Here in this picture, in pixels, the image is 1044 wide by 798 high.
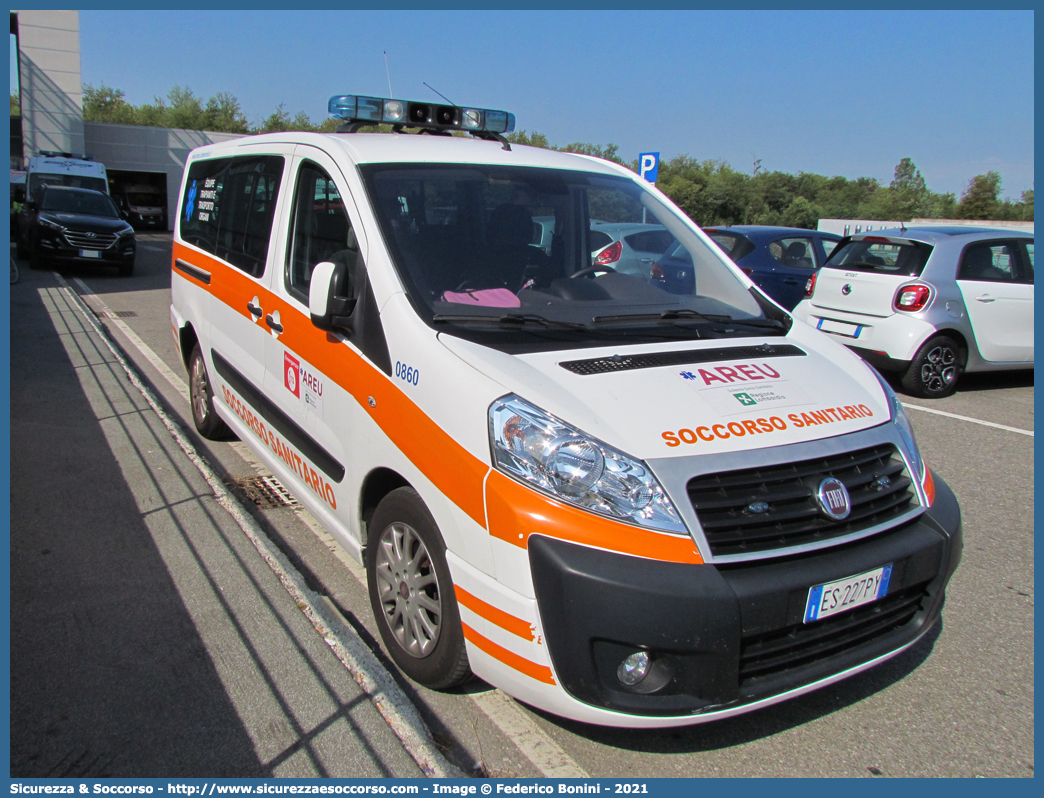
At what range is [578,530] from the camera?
2250 mm

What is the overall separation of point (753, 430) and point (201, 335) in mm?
3999

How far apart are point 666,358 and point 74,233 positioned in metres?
15.8

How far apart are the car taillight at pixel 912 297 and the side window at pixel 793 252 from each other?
2.43 meters

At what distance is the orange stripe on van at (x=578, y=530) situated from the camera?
224 cm

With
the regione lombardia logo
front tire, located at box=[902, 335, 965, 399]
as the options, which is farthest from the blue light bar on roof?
front tire, located at box=[902, 335, 965, 399]

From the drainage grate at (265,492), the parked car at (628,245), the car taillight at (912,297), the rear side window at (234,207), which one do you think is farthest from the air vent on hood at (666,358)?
the car taillight at (912,297)

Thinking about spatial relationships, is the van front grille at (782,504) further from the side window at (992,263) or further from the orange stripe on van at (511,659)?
the side window at (992,263)

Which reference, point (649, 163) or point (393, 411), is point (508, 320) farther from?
point (649, 163)

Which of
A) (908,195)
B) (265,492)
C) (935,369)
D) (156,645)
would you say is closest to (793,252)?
(935,369)

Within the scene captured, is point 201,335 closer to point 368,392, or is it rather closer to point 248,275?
point 248,275

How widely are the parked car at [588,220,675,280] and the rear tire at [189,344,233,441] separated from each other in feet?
9.57

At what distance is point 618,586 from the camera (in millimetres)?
2186

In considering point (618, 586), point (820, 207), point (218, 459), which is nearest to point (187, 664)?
point (618, 586)

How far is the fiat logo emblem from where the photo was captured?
2432mm
